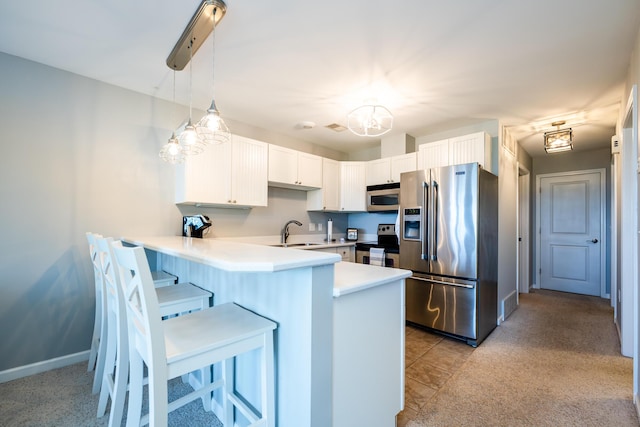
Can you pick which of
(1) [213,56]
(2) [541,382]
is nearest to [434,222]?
(2) [541,382]

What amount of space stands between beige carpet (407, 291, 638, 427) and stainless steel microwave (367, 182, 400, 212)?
1929mm

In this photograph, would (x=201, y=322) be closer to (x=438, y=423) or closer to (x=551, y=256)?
(x=438, y=423)

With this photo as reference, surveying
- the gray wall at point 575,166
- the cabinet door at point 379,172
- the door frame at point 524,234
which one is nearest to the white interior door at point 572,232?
the gray wall at point 575,166

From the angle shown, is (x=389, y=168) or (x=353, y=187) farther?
(x=353, y=187)

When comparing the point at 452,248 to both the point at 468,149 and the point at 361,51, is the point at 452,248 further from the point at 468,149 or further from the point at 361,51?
the point at 361,51

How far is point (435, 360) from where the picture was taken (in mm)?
2498

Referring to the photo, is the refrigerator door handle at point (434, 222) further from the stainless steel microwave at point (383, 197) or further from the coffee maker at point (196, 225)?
the coffee maker at point (196, 225)

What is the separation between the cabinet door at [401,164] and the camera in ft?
12.3

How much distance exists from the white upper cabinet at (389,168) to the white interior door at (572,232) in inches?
128

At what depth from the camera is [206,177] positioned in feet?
9.58

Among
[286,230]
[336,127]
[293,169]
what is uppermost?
[336,127]

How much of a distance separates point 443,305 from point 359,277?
79.1 inches

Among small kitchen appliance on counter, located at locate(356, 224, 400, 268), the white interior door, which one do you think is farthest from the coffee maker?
the white interior door

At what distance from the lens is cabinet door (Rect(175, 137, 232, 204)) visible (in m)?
2.80
